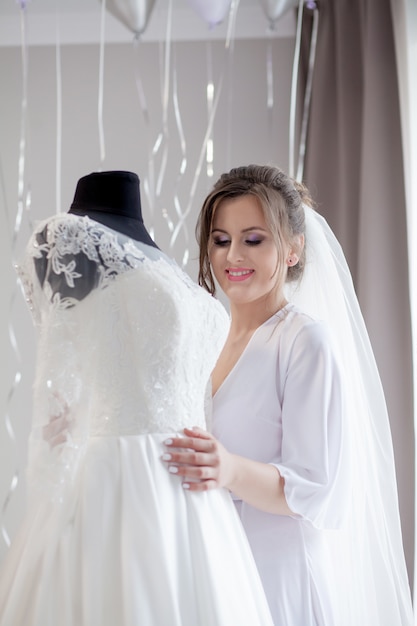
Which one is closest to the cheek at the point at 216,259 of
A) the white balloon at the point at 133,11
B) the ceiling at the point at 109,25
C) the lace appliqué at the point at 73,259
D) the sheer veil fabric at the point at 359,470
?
the sheer veil fabric at the point at 359,470

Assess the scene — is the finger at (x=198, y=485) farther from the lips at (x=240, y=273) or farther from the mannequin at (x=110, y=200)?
the lips at (x=240, y=273)

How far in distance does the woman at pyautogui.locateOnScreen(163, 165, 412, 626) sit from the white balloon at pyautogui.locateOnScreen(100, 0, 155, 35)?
1027 millimetres

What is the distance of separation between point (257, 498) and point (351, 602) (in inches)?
17.2

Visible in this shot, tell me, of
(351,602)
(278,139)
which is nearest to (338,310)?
(351,602)

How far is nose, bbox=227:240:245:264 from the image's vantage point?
70.5 inches

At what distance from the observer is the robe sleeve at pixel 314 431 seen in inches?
63.6

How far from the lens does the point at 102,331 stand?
1320 mm

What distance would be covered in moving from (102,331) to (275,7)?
6.16 feet

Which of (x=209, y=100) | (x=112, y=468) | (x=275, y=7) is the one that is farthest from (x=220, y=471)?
(x=209, y=100)

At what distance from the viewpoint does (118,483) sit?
1304 mm

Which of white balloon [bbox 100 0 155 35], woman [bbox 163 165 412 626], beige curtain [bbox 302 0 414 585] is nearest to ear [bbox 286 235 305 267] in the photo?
woman [bbox 163 165 412 626]

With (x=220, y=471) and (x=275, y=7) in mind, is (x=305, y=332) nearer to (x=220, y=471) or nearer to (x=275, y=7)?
(x=220, y=471)

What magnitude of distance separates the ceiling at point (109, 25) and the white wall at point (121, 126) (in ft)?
0.12

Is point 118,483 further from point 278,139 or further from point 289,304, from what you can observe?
point 278,139
